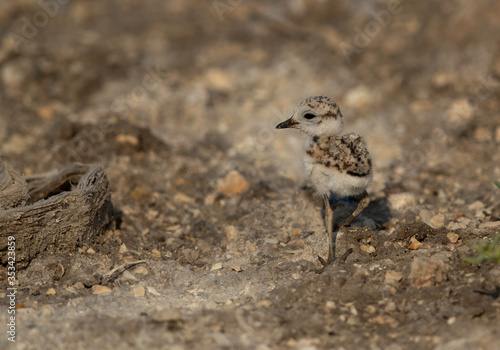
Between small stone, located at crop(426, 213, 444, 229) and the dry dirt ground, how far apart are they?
0.03 m

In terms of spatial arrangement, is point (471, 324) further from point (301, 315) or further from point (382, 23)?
point (382, 23)

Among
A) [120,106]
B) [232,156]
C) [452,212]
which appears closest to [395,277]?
[452,212]

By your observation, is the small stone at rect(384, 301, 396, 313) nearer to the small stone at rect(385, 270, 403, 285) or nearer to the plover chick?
the small stone at rect(385, 270, 403, 285)

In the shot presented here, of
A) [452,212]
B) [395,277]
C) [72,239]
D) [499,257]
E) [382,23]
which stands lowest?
[72,239]

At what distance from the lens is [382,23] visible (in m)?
8.62

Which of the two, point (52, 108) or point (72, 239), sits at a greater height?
point (52, 108)

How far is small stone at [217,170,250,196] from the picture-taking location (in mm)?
5871

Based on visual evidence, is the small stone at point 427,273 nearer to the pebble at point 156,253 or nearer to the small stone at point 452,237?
the small stone at point 452,237

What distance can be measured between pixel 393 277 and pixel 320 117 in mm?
1340

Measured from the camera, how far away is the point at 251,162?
21.4ft

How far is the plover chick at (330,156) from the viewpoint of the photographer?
4.21 m

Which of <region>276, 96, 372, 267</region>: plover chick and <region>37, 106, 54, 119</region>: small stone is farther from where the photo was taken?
<region>37, 106, 54, 119</region>: small stone

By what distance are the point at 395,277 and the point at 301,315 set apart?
723mm

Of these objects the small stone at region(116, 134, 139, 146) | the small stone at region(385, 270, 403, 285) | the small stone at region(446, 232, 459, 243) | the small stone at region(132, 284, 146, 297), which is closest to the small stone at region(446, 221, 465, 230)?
the small stone at region(446, 232, 459, 243)
